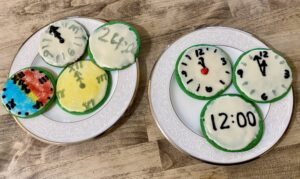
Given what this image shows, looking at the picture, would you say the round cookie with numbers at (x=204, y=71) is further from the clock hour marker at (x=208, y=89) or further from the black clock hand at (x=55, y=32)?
the black clock hand at (x=55, y=32)

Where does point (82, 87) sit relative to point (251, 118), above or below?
above

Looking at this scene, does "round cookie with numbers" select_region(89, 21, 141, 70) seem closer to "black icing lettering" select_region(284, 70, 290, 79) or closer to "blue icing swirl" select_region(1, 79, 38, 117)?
"blue icing swirl" select_region(1, 79, 38, 117)

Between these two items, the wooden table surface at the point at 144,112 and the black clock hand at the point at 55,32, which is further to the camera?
the black clock hand at the point at 55,32

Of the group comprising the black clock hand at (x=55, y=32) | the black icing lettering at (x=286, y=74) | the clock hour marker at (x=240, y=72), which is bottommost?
Result: the black icing lettering at (x=286, y=74)

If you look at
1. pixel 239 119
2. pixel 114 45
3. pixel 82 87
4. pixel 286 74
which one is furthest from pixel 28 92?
pixel 286 74

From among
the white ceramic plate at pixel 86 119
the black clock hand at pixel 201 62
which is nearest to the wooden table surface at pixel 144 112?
the white ceramic plate at pixel 86 119

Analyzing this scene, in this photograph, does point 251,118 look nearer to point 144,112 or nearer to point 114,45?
point 144,112

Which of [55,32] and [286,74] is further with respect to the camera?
[55,32]
